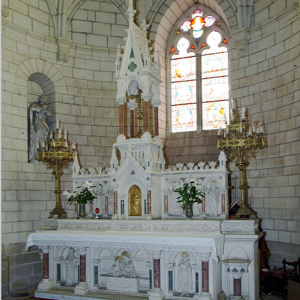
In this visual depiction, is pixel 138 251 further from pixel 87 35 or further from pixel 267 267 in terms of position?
pixel 87 35

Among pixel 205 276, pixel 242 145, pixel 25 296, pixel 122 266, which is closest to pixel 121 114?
pixel 242 145

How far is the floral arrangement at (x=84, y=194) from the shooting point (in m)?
Answer: 8.40

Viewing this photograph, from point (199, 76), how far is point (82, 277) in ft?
21.0

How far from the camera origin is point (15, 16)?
945 centimetres

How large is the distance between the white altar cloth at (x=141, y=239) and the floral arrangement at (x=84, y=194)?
70 centimetres

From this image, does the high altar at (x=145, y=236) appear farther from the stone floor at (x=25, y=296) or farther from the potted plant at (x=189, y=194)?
the stone floor at (x=25, y=296)

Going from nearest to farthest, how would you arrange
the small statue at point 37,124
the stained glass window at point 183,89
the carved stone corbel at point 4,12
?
the carved stone corbel at point 4,12, the small statue at point 37,124, the stained glass window at point 183,89

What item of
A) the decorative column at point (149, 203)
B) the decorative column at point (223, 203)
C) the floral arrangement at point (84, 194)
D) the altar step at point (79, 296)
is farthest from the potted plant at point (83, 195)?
the decorative column at point (223, 203)

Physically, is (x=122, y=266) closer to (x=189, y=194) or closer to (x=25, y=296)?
(x=189, y=194)

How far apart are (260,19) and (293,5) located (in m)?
1.17

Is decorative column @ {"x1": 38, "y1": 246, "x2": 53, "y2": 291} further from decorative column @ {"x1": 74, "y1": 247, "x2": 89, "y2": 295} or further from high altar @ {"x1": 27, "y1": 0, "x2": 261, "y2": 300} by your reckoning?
decorative column @ {"x1": 74, "y1": 247, "x2": 89, "y2": 295}

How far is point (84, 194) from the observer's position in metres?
8.38

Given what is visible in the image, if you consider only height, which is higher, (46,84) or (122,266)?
(46,84)

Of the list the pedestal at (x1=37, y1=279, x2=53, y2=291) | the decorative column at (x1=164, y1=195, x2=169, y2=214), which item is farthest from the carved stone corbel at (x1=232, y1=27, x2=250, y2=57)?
the pedestal at (x1=37, y1=279, x2=53, y2=291)
